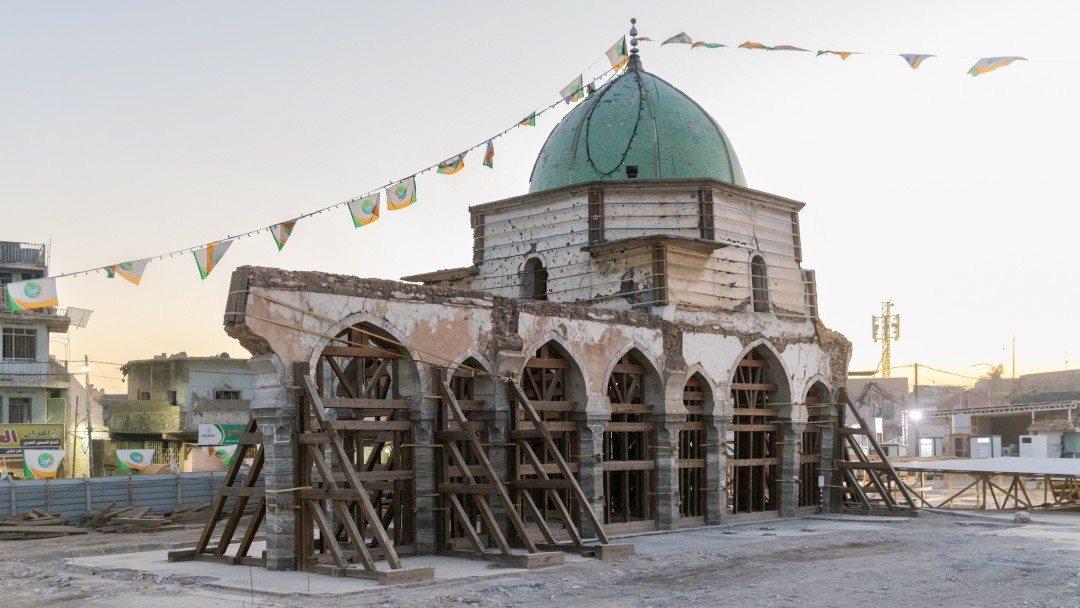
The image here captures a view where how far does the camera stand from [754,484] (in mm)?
27656

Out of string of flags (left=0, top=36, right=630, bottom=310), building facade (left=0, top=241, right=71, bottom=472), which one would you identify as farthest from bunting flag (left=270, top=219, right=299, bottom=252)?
building facade (left=0, top=241, right=71, bottom=472)

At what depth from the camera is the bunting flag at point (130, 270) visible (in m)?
19.9

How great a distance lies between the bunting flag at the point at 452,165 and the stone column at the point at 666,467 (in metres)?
6.59

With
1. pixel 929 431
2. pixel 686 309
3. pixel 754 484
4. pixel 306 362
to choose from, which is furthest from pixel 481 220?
pixel 929 431

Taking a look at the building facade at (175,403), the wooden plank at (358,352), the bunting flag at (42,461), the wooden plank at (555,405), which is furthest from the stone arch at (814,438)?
the building facade at (175,403)

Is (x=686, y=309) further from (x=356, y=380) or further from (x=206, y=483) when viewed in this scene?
(x=206, y=483)

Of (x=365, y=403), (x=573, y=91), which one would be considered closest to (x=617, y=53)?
(x=573, y=91)

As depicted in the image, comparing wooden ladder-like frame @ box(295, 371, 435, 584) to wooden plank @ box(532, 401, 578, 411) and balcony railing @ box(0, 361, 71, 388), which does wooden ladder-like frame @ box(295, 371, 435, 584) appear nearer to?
wooden plank @ box(532, 401, 578, 411)

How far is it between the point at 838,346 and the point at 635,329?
7637 millimetres

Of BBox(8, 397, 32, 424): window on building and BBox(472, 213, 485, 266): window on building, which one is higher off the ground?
BBox(472, 213, 485, 266): window on building

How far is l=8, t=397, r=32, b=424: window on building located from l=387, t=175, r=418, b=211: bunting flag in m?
27.1

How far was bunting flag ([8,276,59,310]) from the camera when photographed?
19.5 meters

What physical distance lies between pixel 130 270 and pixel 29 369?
87.9 feet

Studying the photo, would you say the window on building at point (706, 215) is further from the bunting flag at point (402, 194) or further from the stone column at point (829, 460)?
the bunting flag at point (402, 194)
